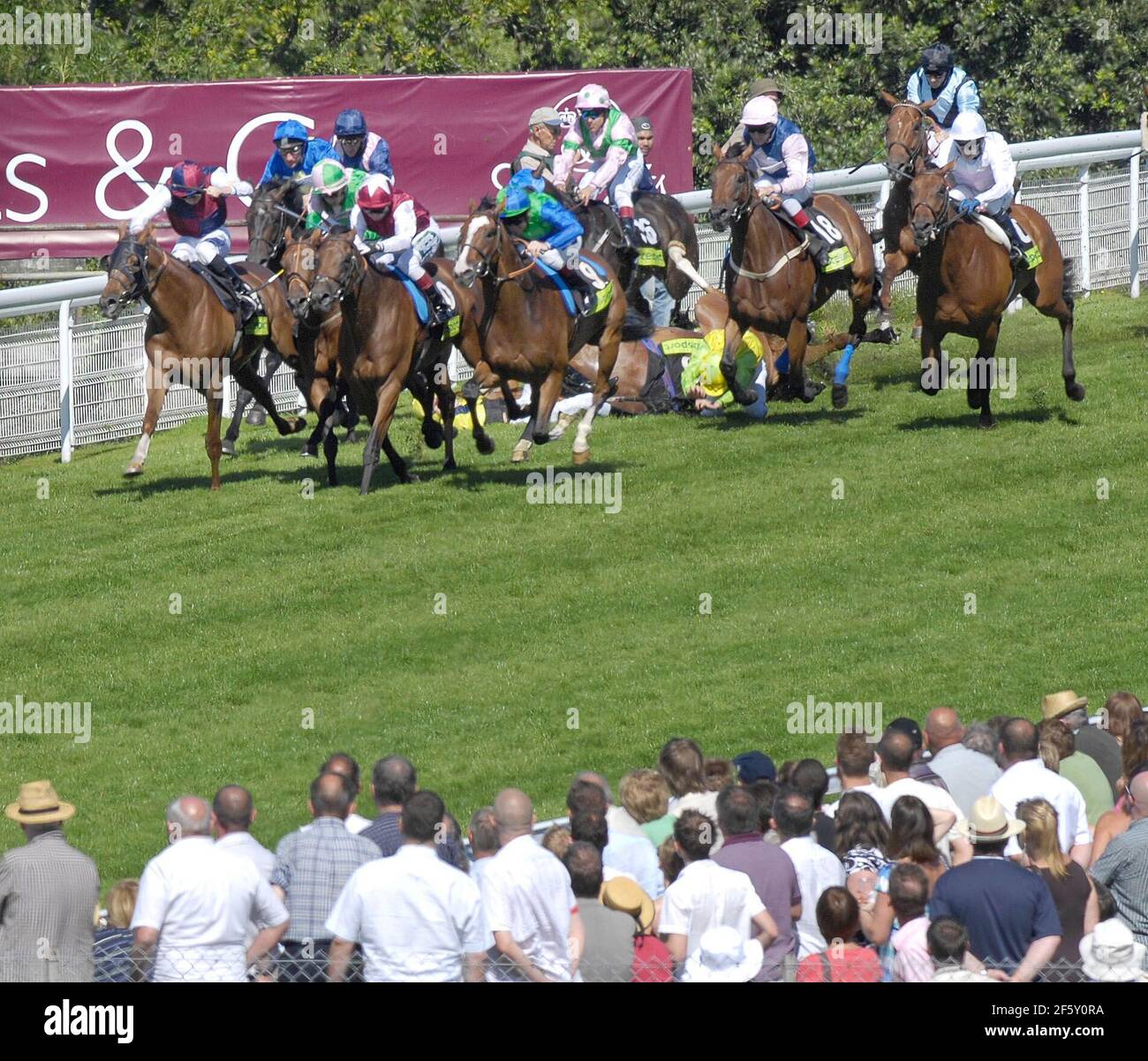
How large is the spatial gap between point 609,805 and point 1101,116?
72.7 ft

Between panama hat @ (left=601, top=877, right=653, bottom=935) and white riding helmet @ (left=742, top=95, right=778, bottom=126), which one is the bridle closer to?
white riding helmet @ (left=742, top=95, right=778, bottom=126)

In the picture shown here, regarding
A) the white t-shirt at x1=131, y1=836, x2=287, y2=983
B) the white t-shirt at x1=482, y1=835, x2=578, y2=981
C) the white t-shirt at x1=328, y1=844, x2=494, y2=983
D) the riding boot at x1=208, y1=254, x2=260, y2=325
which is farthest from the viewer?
the riding boot at x1=208, y1=254, x2=260, y2=325

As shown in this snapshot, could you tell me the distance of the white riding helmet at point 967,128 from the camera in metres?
15.8

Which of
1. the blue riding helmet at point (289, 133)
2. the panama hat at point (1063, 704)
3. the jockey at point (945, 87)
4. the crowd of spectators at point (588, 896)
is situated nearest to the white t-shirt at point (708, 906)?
the crowd of spectators at point (588, 896)

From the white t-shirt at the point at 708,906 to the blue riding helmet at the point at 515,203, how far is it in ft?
29.2

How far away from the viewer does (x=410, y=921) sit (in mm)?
6832

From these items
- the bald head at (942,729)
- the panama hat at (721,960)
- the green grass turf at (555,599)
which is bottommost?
the panama hat at (721,960)

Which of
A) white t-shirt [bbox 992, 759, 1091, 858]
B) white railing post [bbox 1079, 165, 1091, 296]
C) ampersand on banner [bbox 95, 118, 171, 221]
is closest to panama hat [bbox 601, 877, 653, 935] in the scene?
white t-shirt [bbox 992, 759, 1091, 858]

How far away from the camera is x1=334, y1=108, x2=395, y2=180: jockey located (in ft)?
50.4

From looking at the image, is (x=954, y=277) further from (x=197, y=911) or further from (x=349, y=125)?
(x=197, y=911)

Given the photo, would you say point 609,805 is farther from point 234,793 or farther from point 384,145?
point 384,145

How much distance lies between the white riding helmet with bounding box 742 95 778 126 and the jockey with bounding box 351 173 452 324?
9.06ft

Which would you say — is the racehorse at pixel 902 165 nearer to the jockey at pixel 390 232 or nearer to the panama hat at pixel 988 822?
the jockey at pixel 390 232
